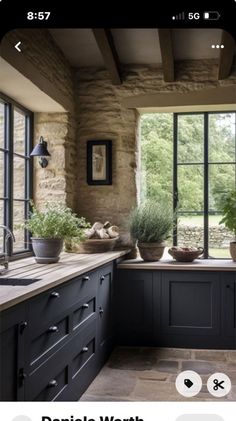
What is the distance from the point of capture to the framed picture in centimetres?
414

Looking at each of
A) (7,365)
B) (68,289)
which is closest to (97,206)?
(68,289)

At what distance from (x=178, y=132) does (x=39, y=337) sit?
283cm

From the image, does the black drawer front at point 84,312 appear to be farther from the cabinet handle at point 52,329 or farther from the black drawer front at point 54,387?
the cabinet handle at point 52,329

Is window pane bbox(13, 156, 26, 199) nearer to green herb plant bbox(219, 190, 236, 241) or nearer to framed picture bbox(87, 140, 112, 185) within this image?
framed picture bbox(87, 140, 112, 185)

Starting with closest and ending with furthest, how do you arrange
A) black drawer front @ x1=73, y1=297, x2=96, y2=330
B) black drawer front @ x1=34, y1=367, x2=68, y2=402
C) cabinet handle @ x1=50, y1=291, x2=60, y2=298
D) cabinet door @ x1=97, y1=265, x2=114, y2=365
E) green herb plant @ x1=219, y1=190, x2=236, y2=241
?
black drawer front @ x1=34, y1=367, x2=68, y2=402
cabinet handle @ x1=50, y1=291, x2=60, y2=298
black drawer front @ x1=73, y1=297, x2=96, y2=330
cabinet door @ x1=97, y1=265, x2=114, y2=365
green herb plant @ x1=219, y1=190, x2=236, y2=241

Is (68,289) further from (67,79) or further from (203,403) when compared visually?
(67,79)

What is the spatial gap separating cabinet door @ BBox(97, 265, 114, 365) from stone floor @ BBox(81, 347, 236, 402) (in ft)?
0.35

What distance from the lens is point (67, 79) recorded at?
3.95 meters

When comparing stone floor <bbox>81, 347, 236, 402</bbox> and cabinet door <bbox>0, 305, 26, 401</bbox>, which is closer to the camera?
cabinet door <bbox>0, 305, 26, 401</bbox>

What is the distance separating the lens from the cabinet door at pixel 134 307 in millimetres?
3730
